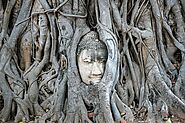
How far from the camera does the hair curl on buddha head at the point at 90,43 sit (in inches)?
155

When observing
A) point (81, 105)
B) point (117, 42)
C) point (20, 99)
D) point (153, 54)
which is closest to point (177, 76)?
point (153, 54)

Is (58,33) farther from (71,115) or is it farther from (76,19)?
(71,115)

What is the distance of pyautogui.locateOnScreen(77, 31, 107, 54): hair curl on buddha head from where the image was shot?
393 cm

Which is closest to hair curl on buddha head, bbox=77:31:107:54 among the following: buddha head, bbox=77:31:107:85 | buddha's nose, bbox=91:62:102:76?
buddha head, bbox=77:31:107:85

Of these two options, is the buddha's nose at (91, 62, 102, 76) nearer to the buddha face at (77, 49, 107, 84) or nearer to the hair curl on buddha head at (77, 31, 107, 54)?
the buddha face at (77, 49, 107, 84)

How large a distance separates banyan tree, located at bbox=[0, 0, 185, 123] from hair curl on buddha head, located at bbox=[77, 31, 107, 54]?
0.01 m

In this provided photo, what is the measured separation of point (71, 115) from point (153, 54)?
1281 millimetres

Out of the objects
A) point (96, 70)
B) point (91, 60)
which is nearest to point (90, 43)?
point (91, 60)

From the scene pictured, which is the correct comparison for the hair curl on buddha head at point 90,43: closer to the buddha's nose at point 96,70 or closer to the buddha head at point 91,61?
the buddha head at point 91,61

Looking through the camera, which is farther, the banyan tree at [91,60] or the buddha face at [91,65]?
the buddha face at [91,65]

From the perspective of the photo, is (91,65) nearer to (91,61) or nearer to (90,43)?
(91,61)

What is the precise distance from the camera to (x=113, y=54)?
3826 mm

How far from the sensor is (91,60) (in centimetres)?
389

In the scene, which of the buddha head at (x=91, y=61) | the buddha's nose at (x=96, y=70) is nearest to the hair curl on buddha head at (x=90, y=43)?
the buddha head at (x=91, y=61)
